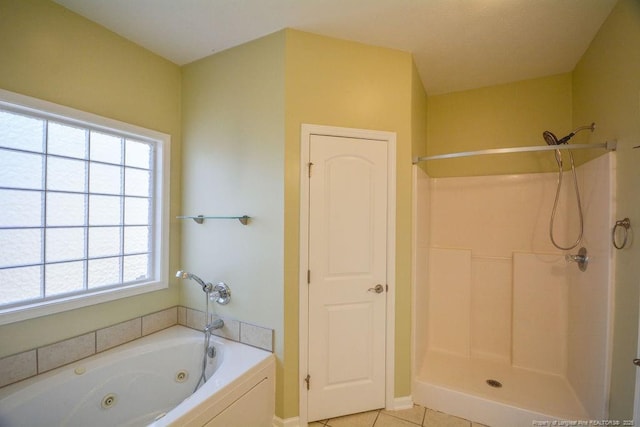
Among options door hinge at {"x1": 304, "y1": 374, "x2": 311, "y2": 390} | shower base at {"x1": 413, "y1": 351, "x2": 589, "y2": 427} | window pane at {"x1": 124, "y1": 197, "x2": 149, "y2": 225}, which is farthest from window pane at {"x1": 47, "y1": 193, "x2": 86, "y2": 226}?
shower base at {"x1": 413, "y1": 351, "x2": 589, "y2": 427}

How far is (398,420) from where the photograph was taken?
5.79 ft

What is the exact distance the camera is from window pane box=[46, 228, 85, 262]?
1.53 metres

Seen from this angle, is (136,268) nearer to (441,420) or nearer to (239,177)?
(239,177)

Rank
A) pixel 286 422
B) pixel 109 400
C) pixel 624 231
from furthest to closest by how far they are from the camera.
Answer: pixel 286 422, pixel 109 400, pixel 624 231

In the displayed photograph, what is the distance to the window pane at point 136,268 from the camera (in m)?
1.89

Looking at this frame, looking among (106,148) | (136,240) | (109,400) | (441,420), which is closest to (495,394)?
(441,420)

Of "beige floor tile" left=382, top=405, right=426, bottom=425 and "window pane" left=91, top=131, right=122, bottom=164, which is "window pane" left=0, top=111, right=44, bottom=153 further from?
"beige floor tile" left=382, top=405, right=426, bottom=425

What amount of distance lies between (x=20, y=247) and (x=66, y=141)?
66 centimetres

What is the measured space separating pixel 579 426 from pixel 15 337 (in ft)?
10.7

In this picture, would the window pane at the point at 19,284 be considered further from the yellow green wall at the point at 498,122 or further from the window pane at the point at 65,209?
the yellow green wall at the point at 498,122

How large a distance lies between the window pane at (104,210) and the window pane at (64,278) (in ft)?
0.95

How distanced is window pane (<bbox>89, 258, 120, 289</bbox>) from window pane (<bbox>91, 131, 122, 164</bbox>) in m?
0.69

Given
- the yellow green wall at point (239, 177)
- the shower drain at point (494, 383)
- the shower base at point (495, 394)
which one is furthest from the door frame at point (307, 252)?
the shower drain at point (494, 383)

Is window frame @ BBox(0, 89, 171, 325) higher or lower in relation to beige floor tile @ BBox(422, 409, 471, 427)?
higher
